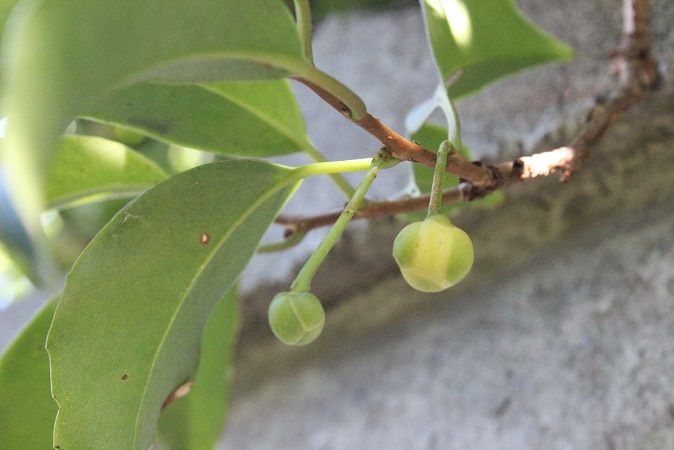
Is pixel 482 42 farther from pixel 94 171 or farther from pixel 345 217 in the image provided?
pixel 94 171

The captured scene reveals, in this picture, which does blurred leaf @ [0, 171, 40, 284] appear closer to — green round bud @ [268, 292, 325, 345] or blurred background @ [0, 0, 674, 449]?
blurred background @ [0, 0, 674, 449]

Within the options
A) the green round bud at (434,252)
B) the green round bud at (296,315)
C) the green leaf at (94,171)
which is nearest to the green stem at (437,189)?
the green round bud at (434,252)

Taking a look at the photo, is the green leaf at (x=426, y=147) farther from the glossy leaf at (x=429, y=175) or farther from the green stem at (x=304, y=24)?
the green stem at (x=304, y=24)

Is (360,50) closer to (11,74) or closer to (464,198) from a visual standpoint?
(464,198)

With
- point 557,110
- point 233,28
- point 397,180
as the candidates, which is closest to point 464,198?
point 233,28

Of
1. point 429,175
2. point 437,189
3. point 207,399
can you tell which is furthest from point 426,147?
point 207,399

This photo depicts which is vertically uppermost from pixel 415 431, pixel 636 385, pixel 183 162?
pixel 183 162
